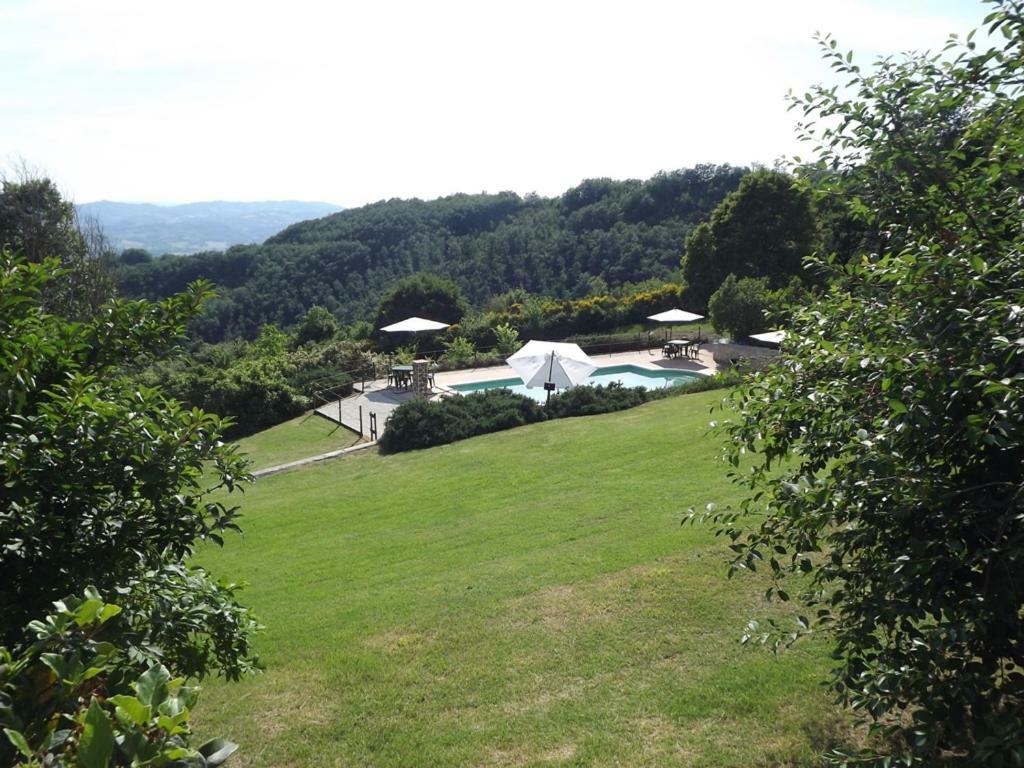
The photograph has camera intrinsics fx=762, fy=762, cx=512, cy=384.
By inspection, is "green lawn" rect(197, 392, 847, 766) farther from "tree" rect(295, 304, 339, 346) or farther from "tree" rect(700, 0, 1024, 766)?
"tree" rect(295, 304, 339, 346)

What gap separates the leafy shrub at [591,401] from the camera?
1842cm

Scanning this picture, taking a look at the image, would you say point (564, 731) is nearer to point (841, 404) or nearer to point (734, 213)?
point (841, 404)

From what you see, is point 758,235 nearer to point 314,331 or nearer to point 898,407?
point 314,331

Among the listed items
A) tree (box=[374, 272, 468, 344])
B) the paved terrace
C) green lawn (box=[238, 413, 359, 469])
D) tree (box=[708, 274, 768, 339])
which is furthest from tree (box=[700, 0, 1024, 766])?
tree (box=[374, 272, 468, 344])

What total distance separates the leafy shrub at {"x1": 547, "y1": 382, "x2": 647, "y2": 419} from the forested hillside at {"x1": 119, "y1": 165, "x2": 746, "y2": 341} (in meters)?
34.3

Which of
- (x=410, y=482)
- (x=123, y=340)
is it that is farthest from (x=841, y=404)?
(x=410, y=482)

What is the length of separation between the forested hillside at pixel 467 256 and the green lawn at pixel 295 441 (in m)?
35.5

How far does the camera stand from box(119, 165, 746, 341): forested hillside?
5959 cm

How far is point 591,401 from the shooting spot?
736 inches

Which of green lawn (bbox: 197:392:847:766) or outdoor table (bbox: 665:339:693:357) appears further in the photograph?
outdoor table (bbox: 665:339:693:357)

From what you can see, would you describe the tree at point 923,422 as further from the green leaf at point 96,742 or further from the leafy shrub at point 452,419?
the leafy shrub at point 452,419

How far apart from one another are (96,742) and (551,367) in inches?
722

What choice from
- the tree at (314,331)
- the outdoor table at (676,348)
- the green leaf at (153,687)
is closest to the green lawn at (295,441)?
the tree at (314,331)

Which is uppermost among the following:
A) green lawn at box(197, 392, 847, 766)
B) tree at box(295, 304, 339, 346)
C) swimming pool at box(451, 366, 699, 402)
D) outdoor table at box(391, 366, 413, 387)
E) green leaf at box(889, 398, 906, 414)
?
green leaf at box(889, 398, 906, 414)
